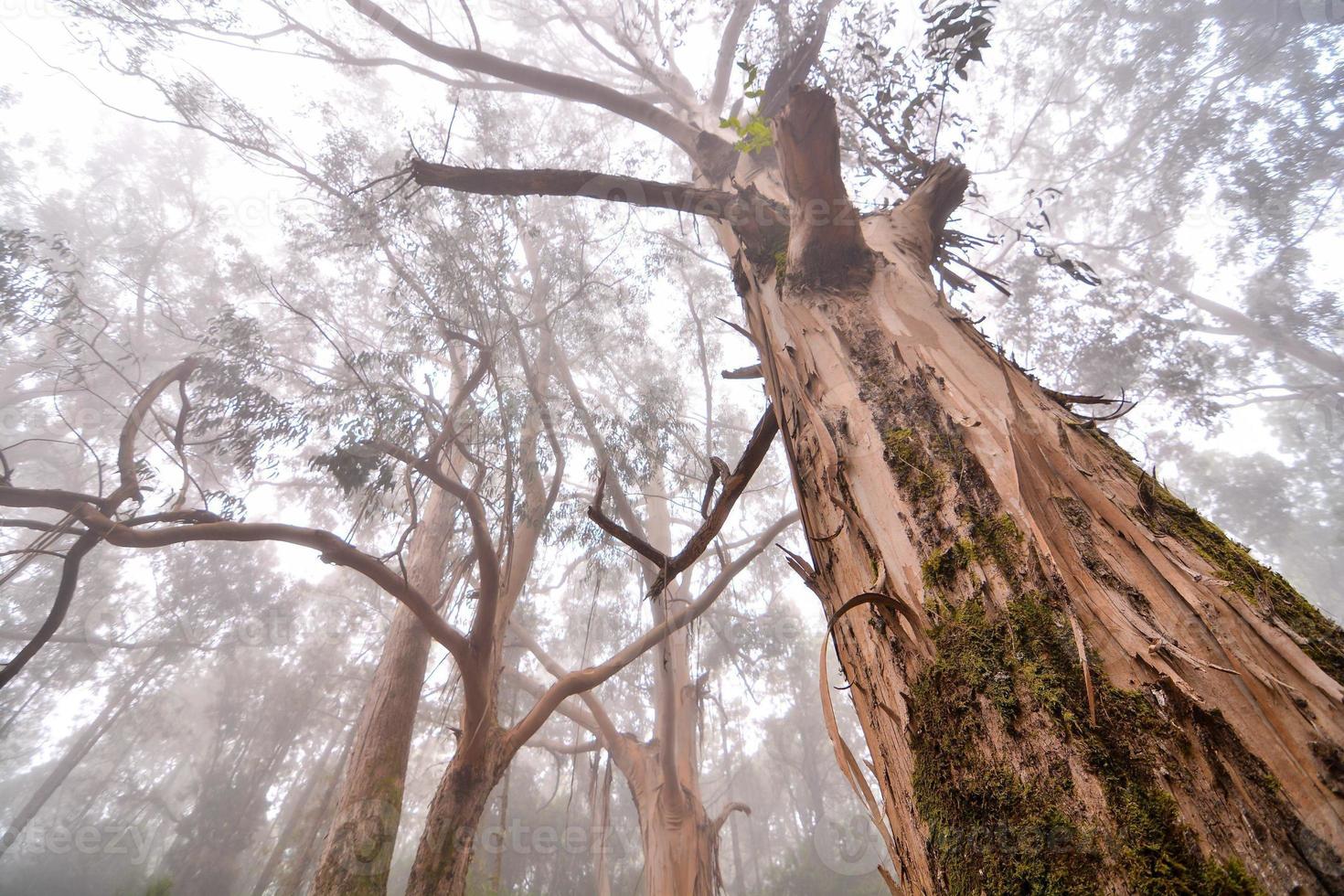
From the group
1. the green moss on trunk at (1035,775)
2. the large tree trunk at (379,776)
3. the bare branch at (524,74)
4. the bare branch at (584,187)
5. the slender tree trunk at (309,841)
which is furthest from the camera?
the slender tree trunk at (309,841)

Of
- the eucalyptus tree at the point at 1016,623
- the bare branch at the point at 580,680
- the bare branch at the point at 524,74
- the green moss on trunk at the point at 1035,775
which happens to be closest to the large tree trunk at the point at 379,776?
the bare branch at the point at 580,680

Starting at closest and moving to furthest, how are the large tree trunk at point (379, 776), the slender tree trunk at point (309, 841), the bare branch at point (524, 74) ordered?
1. the large tree trunk at point (379, 776)
2. the bare branch at point (524, 74)
3. the slender tree trunk at point (309, 841)

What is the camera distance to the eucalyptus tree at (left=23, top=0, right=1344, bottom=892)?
0.49 m

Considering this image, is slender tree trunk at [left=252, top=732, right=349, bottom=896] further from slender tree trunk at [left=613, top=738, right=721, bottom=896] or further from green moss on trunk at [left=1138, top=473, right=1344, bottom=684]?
green moss on trunk at [left=1138, top=473, right=1344, bottom=684]

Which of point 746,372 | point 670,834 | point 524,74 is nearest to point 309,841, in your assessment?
point 670,834

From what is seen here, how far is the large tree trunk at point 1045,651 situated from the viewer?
482 mm

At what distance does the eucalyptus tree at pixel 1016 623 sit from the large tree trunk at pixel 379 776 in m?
3.63

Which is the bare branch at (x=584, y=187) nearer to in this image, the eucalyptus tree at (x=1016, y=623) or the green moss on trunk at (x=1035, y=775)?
the eucalyptus tree at (x=1016, y=623)

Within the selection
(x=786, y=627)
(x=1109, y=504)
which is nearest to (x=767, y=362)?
(x=1109, y=504)

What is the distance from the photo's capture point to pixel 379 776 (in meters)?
3.56

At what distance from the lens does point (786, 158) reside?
141 cm

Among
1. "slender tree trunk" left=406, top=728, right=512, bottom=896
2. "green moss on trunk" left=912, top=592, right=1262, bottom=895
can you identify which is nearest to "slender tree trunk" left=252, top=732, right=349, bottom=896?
"slender tree trunk" left=406, top=728, right=512, bottom=896

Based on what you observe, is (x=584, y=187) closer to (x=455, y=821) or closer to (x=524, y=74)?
(x=455, y=821)

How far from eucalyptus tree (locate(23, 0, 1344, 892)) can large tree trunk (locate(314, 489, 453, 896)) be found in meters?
3.63
